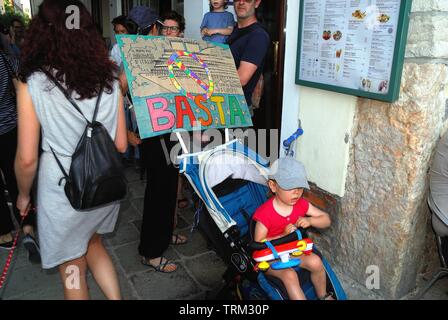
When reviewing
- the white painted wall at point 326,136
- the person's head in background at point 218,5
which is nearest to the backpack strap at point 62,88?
the white painted wall at point 326,136

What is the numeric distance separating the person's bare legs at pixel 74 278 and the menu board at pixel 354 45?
204 cm

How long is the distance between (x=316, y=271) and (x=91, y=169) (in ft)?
4.60

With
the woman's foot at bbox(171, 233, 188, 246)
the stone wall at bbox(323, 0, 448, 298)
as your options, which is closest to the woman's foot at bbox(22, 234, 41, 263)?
the woman's foot at bbox(171, 233, 188, 246)

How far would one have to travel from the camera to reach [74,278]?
219 centimetres

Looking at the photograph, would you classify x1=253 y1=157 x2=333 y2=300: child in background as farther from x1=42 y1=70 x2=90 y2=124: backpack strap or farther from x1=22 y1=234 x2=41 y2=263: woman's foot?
x1=22 y1=234 x2=41 y2=263: woman's foot

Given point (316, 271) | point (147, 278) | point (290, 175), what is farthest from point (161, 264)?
point (290, 175)

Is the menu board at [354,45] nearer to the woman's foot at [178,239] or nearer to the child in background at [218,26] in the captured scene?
the child in background at [218,26]

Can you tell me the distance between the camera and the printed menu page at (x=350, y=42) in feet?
7.63

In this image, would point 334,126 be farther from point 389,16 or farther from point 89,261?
point 89,261

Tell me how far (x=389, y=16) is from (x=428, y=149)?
0.86m

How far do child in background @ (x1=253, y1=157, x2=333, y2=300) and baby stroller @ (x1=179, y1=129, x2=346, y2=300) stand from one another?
53 millimetres
